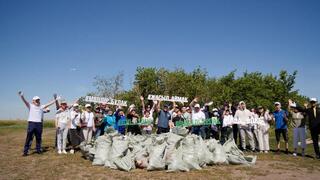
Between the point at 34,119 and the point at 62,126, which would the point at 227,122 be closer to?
the point at 62,126

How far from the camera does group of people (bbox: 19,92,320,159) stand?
36.9 feet

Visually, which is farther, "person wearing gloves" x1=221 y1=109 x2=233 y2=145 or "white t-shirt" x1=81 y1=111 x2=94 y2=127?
"person wearing gloves" x1=221 y1=109 x2=233 y2=145

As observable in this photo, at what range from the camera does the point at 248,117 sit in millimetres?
12133

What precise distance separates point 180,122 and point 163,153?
3816mm

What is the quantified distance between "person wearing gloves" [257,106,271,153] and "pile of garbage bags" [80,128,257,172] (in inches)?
117

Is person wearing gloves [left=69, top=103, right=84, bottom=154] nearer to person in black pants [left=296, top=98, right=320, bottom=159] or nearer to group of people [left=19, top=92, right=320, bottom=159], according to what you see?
group of people [left=19, top=92, right=320, bottom=159]

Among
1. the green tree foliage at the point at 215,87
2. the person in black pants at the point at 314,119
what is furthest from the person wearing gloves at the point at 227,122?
the green tree foliage at the point at 215,87

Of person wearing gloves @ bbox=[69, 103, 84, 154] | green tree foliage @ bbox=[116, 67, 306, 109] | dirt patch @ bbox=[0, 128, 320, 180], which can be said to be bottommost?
dirt patch @ bbox=[0, 128, 320, 180]

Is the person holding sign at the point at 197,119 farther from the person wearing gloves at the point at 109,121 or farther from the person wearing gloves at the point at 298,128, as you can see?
the person wearing gloves at the point at 298,128

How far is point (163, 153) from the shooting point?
827cm

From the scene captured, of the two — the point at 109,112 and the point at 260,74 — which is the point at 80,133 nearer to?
the point at 109,112

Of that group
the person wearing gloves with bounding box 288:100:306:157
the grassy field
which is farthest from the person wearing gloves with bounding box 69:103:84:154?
the person wearing gloves with bounding box 288:100:306:157

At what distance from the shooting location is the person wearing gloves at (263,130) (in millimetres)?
12141

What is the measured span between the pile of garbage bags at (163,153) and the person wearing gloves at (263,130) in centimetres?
297
